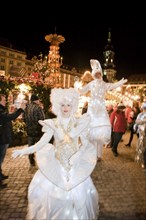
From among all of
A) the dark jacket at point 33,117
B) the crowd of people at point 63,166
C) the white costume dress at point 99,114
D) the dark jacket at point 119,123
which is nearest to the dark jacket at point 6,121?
the dark jacket at point 33,117

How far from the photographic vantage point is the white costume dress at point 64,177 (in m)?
3.42

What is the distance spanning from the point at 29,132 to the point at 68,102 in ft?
11.0

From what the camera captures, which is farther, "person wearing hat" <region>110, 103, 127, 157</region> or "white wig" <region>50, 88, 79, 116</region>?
"person wearing hat" <region>110, 103, 127, 157</region>

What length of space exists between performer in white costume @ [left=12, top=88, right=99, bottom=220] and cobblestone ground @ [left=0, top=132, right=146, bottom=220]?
0.68 meters

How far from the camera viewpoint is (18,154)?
3.67m

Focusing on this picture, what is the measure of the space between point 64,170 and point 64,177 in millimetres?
125

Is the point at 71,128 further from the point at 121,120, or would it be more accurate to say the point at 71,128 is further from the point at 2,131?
the point at 121,120

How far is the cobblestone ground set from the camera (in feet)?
13.8

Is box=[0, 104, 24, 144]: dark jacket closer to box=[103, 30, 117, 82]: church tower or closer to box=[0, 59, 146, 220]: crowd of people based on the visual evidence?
box=[0, 59, 146, 220]: crowd of people

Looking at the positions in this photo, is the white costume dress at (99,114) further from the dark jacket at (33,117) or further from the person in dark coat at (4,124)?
the person in dark coat at (4,124)

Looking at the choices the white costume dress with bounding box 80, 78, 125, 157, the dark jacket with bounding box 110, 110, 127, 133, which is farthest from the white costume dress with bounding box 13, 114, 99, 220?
the dark jacket with bounding box 110, 110, 127, 133

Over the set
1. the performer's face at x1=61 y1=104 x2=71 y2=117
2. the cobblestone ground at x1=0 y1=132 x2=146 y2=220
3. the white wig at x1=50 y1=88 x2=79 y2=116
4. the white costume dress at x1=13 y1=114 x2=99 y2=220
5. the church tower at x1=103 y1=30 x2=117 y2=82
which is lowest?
the cobblestone ground at x1=0 y1=132 x2=146 y2=220

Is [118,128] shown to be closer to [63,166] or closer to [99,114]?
[99,114]

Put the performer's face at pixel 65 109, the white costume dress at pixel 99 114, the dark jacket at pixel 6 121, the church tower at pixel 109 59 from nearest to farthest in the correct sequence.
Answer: the performer's face at pixel 65 109, the dark jacket at pixel 6 121, the white costume dress at pixel 99 114, the church tower at pixel 109 59
